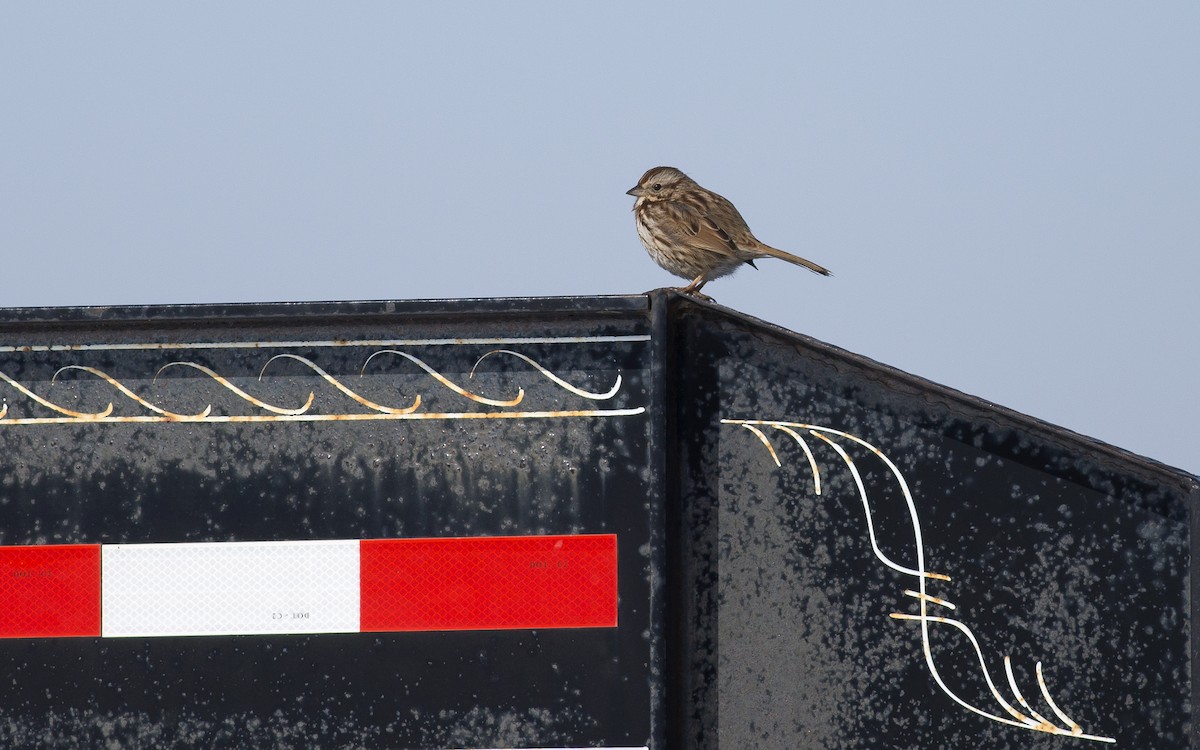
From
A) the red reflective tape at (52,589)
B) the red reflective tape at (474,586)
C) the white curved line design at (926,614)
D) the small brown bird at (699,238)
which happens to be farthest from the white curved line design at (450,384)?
the small brown bird at (699,238)

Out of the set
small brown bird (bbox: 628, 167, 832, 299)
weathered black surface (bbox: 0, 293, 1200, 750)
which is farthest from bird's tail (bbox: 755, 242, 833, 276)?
weathered black surface (bbox: 0, 293, 1200, 750)

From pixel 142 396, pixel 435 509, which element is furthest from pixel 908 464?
pixel 142 396

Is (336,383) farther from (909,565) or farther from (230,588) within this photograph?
(909,565)

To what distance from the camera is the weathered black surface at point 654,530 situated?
303 centimetres

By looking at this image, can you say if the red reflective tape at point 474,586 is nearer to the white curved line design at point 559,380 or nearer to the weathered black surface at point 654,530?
the weathered black surface at point 654,530

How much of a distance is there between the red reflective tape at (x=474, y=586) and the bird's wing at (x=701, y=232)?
5.62ft

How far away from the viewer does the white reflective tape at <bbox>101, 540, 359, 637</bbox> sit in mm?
3098

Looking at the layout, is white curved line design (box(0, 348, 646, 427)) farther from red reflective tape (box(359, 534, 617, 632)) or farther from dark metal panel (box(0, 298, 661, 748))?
red reflective tape (box(359, 534, 617, 632))

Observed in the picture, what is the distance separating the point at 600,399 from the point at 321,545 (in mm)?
695

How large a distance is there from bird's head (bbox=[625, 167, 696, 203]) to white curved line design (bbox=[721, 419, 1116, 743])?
2.01 meters

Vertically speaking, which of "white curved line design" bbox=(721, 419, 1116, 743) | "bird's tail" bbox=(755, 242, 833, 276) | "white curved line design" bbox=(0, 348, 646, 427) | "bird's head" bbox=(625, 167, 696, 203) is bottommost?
"white curved line design" bbox=(721, 419, 1116, 743)

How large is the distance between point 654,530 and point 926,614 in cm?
62

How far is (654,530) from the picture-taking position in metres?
2.97

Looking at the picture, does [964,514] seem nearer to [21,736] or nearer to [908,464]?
[908,464]
